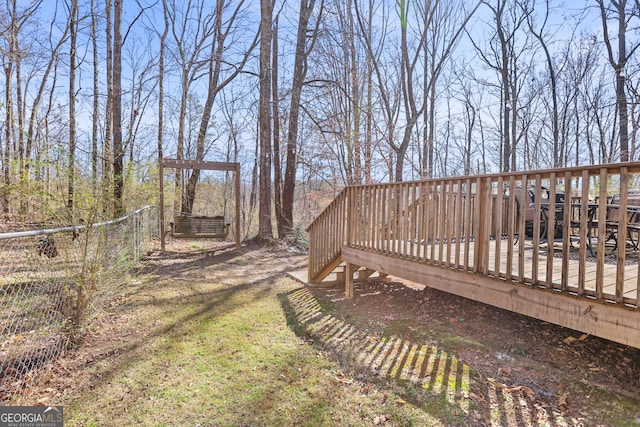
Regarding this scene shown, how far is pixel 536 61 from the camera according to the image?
14.1 meters

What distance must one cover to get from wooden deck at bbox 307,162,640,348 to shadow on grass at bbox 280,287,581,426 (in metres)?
0.64

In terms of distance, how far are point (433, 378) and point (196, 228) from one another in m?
6.87

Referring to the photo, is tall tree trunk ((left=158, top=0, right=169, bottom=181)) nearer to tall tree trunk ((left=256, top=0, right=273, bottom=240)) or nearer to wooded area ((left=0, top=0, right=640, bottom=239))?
wooded area ((left=0, top=0, right=640, bottom=239))

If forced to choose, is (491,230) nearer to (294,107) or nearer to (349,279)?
(349,279)

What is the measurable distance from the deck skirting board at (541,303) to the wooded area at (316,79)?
6126 mm

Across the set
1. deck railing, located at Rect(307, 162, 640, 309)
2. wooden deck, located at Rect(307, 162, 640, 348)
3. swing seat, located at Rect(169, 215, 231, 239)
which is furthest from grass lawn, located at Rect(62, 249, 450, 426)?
swing seat, located at Rect(169, 215, 231, 239)

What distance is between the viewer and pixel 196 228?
8.23m

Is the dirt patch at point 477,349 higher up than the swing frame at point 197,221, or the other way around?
the swing frame at point 197,221

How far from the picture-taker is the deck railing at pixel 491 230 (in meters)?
2.30

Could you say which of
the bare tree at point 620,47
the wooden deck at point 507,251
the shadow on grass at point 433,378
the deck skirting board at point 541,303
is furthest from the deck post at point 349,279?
the bare tree at point 620,47

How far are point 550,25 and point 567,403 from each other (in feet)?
51.2

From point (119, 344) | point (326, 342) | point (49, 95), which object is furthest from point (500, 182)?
point (49, 95)

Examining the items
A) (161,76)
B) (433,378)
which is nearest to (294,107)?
(161,76)

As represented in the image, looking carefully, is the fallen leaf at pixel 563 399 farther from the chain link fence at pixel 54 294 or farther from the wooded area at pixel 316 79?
the wooded area at pixel 316 79
